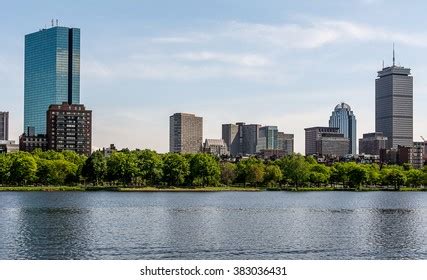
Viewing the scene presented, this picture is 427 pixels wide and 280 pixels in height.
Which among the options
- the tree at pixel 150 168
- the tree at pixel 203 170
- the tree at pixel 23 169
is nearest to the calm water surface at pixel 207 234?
the tree at pixel 23 169

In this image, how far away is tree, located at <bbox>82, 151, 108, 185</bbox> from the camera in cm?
18370

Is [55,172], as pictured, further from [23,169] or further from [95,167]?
[95,167]

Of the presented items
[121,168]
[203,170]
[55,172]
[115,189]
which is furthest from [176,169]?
[55,172]

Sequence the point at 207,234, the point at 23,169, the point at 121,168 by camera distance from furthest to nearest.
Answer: the point at 121,168 → the point at 23,169 → the point at 207,234

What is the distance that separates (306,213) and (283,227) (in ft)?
72.0

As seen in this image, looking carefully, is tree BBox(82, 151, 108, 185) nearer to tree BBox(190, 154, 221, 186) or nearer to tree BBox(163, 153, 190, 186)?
tree BBox(163, 153, 190, 186)

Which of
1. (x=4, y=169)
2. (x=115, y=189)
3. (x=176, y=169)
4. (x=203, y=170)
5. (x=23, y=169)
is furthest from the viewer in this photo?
(x=203, y=170)

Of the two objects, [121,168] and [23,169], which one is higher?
[121,168]

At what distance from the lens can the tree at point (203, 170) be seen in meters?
187

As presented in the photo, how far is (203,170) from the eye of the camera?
186750 mm

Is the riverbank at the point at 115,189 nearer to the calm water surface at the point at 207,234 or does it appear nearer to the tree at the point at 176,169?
the tree at the point at 176,169

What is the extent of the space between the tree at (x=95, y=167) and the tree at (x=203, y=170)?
75.7 ft

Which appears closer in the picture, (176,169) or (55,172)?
(55,172)

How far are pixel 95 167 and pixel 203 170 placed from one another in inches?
1106
